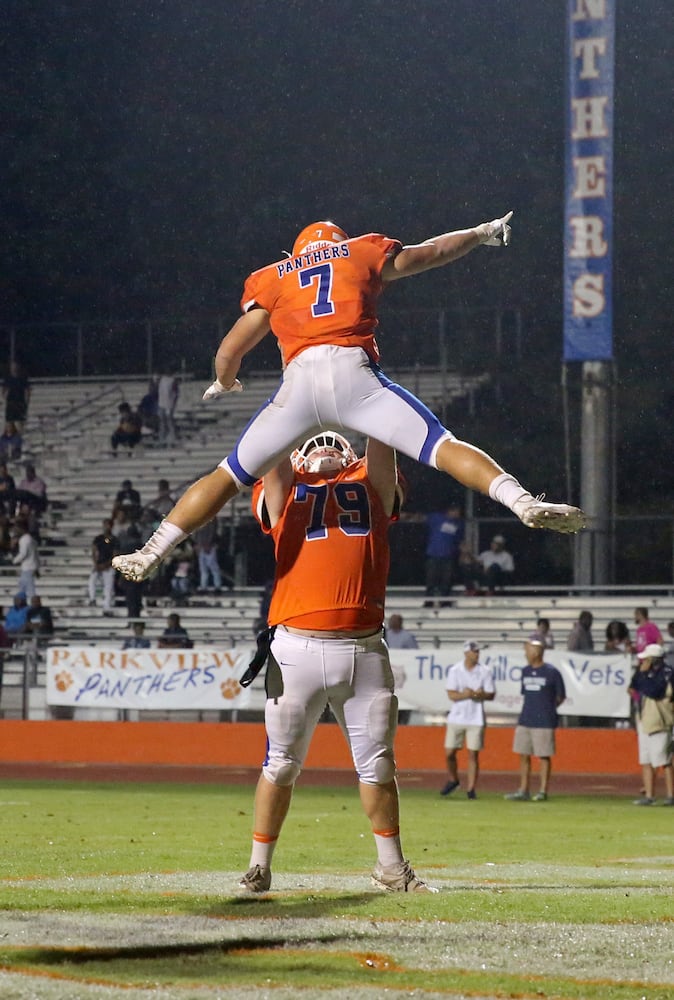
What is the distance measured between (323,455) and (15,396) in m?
29.1

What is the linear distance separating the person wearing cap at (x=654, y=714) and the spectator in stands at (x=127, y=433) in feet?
59.4

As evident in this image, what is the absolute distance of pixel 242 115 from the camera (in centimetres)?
4228

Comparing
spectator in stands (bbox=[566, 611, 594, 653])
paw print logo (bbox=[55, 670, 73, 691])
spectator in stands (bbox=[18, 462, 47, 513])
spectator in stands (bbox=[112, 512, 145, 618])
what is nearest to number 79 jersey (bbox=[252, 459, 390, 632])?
spectator in stands (bbox=[566, 611, 594, 653])

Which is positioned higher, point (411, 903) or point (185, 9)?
point (185, 9)

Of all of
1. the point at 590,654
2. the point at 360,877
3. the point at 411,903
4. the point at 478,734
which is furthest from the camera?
the point at 590,654

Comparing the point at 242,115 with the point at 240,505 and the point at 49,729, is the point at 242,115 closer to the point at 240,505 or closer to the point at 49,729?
the point at 240,505

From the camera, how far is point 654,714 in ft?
58.9

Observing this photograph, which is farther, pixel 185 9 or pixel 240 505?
pixel 185 9

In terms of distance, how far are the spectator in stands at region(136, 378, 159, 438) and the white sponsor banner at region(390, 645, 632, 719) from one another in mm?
12631

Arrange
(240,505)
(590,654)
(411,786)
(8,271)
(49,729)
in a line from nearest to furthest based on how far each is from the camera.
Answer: (411,786), (590,654), (49,729), (240,505), (8,271)

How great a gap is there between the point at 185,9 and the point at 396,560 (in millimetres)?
18002

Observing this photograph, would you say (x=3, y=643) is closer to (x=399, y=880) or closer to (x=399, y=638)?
(x=399, y=638)

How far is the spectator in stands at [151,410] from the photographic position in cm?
3491

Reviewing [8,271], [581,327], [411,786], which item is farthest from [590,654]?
[8,271]
